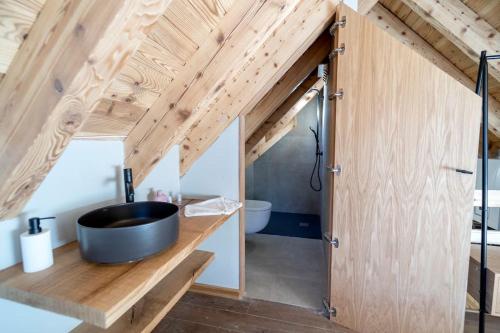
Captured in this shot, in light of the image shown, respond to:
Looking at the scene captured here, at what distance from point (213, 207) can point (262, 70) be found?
976 millimetres

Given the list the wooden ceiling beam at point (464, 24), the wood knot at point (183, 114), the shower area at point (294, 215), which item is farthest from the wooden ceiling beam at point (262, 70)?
the wooden ceiling beam at point (464, 24)

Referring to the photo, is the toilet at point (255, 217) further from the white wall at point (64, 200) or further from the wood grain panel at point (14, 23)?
the wood grain panel at point (14, 23)

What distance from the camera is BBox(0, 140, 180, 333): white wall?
87 centimetres

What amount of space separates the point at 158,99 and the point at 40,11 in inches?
26.5

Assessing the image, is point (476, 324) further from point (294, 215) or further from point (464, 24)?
point (294, 215)

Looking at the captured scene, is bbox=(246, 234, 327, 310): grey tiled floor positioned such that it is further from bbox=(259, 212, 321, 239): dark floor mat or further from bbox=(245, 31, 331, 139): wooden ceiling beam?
bbox=(245, 31, 331, 139): wooden ceiling beam

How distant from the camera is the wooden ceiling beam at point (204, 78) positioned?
1.18m

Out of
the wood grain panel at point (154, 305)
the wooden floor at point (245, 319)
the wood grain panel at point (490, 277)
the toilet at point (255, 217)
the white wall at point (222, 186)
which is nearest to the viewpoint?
the wood grain panel at point (154, 305)

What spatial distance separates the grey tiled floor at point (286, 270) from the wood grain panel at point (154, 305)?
2.65 ft

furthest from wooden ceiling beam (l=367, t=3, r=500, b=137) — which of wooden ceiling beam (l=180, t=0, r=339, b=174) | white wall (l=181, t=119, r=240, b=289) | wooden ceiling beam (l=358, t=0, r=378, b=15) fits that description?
white wall (l=181, t=119, r=240, b=289)

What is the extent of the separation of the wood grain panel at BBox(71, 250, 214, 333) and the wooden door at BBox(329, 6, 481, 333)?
0.97 metres

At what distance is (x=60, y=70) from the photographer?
62 cm

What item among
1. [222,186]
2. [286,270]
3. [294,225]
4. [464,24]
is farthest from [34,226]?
[294,225]

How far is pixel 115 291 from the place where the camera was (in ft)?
2.31
